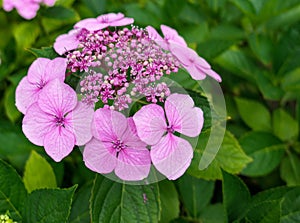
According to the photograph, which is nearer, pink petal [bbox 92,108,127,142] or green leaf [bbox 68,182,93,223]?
pink petal [bbox 92,108,127,142]

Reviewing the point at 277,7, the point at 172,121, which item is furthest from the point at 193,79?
the point at 277,7

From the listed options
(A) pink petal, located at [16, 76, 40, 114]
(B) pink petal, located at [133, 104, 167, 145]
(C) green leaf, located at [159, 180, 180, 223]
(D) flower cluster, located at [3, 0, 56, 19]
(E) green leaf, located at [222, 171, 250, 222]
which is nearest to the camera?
(B) pink petal, located at [133, 104, 167, 145]

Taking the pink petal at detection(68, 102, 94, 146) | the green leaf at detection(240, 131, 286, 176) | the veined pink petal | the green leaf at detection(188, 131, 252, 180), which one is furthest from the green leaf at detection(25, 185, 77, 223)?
the green leaf at detection(240, 131, 286, 176)

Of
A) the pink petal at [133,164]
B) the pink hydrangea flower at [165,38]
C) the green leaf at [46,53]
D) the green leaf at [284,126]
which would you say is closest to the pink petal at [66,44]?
the green leaf at [46,53]

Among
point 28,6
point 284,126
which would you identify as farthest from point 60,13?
point 284,126

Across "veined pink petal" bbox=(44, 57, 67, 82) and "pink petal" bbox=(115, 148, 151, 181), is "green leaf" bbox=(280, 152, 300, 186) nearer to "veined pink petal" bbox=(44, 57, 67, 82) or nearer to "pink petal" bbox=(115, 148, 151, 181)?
"pink petal" bbox=(115, 148, 151, 181)

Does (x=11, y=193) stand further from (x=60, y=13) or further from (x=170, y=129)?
(x=60, y=13)

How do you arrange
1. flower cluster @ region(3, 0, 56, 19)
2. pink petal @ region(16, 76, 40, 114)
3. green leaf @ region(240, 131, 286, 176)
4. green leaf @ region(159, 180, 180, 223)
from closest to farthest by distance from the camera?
pink petal @ region(16, 76, 40, 114)
green leaf @ region(159, 180, 180, 223)
green leaf @ region(240, 131, 286, 176)
flower cluster @ region(3, 0, 56, 19)

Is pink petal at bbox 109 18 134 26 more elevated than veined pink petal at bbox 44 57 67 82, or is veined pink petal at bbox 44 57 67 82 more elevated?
pink petal at bbox 109 18 134 26
